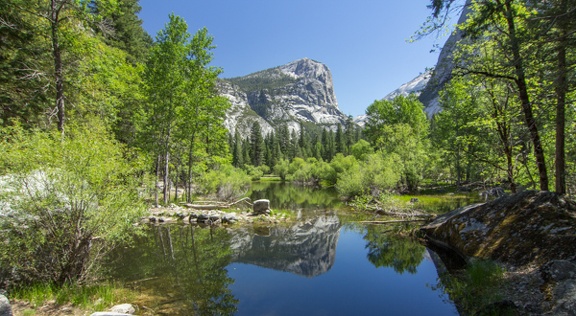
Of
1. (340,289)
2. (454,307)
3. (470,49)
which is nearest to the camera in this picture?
(454,307)

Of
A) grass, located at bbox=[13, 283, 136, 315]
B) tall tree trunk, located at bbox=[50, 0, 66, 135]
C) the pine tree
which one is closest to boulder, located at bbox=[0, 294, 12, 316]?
grass, located at bbox=[13, 283, 136, 315]

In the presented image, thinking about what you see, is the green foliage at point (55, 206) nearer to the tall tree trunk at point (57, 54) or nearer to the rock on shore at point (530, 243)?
the tall tree trunk at point (57, 54)

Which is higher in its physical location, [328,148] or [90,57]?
[328,148]

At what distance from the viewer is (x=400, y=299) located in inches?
332

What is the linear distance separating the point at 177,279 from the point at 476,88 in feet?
51.4

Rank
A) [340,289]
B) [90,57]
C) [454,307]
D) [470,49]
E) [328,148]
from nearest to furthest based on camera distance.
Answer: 1. [454,307]
2. [340,289]
3. [470,49]
4. [90,57]
5. [328,148]

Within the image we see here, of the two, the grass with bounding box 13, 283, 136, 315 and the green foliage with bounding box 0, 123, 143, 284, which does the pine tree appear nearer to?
the green foliage with bounding box 0, 123, 143, 284

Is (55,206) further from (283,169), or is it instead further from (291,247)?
(283,169)

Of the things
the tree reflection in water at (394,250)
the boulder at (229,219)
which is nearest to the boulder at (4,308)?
the tree reflection in water at (394,250)

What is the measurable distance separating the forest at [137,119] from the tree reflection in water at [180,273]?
1.30 meters

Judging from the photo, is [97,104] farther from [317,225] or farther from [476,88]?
[476,88]

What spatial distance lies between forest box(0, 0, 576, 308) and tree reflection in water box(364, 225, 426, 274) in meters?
5.21

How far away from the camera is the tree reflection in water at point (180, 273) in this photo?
7.33 meters

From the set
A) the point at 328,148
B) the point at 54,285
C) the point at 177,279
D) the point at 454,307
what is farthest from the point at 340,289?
the point at 328,148
